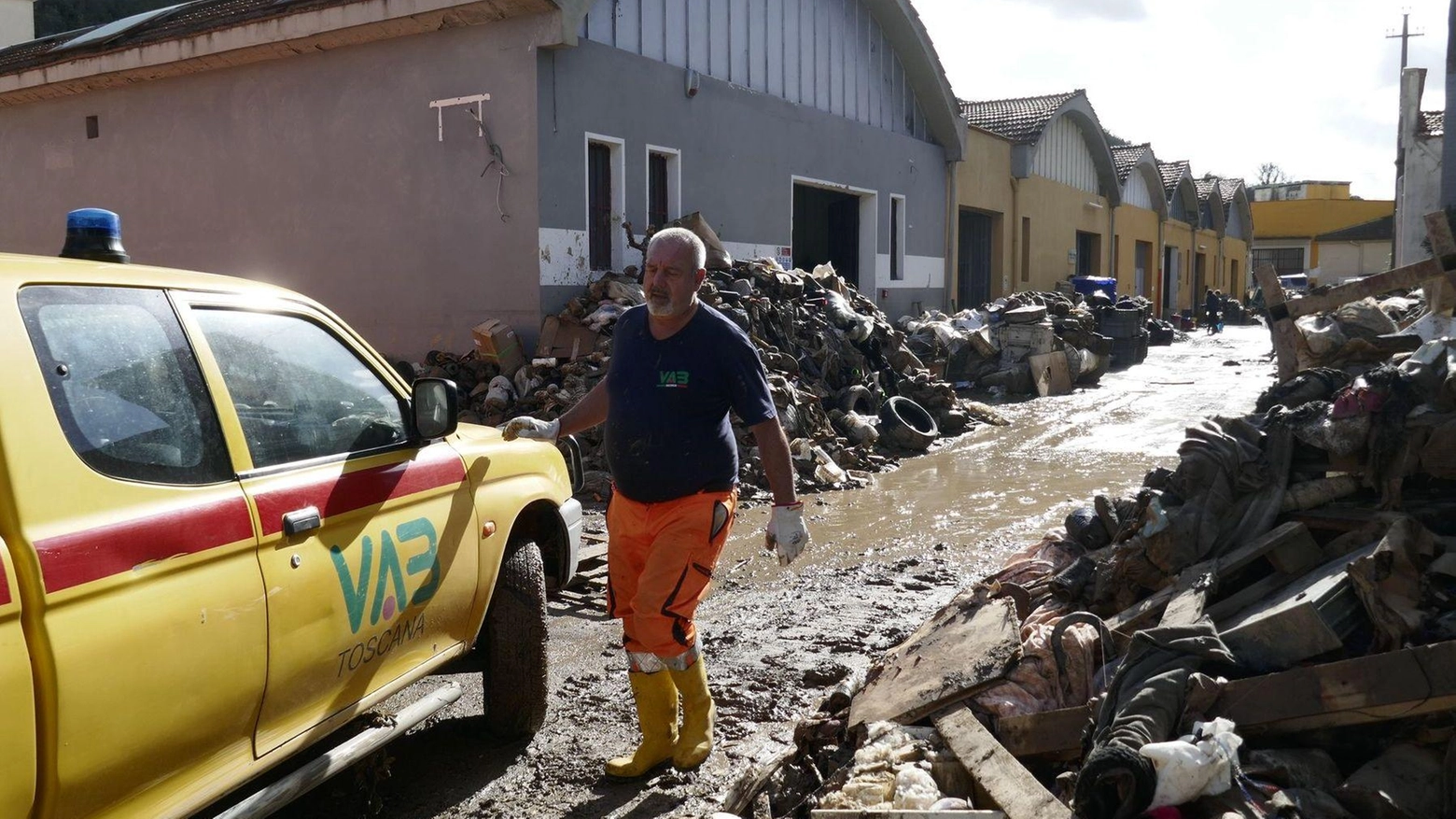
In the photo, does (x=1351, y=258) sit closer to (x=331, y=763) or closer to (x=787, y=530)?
(x=787, y=530)

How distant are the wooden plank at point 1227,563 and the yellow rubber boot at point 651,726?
1.83 metres

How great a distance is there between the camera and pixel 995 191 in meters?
24.4

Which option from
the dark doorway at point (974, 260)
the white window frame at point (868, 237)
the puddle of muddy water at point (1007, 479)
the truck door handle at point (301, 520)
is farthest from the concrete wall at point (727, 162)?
the truck door handle at point (301, 520)

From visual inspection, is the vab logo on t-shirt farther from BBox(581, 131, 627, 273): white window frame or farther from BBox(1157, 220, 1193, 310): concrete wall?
BBox(1157, 220, 1193, 310): concrete wall

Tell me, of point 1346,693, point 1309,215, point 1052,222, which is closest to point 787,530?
point 1346,693

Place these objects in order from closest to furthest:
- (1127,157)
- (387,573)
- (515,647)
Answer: (387,573) < (515,647) < (1127,157)

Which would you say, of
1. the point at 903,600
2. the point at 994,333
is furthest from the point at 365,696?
the point at 994,333

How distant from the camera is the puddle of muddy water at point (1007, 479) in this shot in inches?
322

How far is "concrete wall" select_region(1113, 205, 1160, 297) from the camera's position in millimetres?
33719

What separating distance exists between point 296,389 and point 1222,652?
3.13 metres

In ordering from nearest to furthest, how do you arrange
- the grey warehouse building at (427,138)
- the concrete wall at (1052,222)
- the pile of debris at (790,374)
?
the pile of debris at (790,374), the grey warehouse building at (427,138), the concrete wall at (1052,222)

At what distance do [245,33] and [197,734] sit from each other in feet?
42.5

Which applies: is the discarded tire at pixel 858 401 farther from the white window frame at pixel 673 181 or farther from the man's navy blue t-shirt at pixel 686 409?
the man's navy blue t-shirt at pixel 686 409

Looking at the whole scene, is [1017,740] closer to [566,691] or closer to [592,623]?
[566,691]
